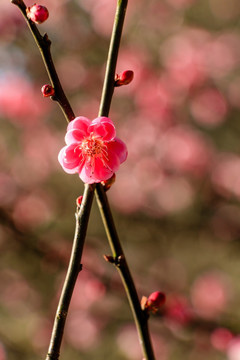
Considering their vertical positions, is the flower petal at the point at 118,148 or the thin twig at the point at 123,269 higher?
the flower petal at the point at 118,148

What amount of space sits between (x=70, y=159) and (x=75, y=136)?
4 centimetres

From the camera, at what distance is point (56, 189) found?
3.37 m

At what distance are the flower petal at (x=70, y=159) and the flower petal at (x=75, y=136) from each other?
13mm

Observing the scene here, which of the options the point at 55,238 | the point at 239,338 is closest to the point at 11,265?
the point at 55,238

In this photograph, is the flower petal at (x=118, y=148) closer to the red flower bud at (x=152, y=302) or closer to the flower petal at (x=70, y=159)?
the flower petal at (x=70, y=159)

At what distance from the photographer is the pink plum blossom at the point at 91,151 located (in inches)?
25.2

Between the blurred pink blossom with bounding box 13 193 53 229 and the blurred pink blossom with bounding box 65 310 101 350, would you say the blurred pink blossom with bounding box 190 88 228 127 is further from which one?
the blurred pink blossom with bounding box 65 310 101 350

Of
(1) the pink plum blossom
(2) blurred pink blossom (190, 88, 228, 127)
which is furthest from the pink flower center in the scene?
(2) blurred pink blossom (190, 88, 228, 127)

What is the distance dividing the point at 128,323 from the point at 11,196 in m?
1.39

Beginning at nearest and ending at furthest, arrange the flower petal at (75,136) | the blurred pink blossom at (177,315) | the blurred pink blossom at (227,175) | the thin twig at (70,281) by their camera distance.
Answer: the thin twig at (70,281) → the flower petal at (75,136) → the blurred pink blossom at (177,315) → the blurred pink blossom at (227,175)

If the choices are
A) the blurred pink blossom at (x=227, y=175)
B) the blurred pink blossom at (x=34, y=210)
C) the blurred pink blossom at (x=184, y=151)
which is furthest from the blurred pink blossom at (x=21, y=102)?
the blurred pink blossom at (x=227, y=175)

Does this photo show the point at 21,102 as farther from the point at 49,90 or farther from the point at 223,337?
the point at 49,90

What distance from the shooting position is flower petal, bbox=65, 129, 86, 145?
67 centimetres

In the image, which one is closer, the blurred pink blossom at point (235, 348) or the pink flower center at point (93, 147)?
the pink flower center at point (93, 147)
